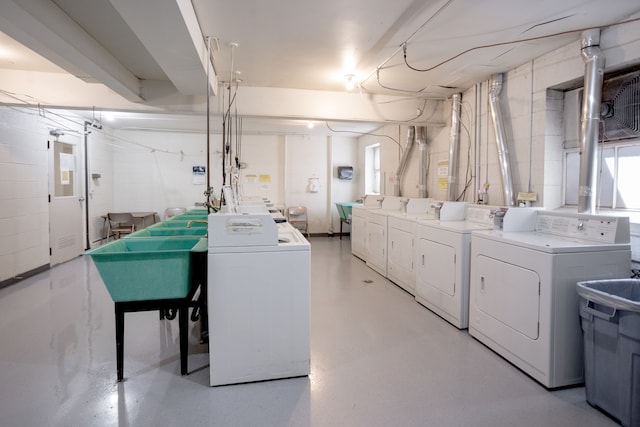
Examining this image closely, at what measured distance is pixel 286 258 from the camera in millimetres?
2168

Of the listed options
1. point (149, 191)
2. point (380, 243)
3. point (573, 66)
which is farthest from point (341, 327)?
point (149, 191)

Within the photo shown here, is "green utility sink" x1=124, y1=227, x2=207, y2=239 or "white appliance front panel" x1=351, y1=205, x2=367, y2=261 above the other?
"green utility sink" x1=124, y1=227, x2=207, y2=239

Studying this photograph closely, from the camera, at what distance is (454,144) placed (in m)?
4.28

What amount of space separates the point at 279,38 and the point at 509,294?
2.79m

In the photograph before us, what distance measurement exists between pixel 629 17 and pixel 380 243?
132 inches

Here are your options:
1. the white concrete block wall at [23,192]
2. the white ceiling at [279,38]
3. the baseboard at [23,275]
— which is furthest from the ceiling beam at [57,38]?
the baseboard at [23,275]

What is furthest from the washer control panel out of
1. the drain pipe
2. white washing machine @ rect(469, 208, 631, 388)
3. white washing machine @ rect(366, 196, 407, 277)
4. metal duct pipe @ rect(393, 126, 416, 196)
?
metal duct pipe @ rect(393, 126, 416, 196)

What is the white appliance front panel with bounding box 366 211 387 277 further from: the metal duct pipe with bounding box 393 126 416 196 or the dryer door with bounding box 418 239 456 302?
the dryer door with bounding box 418 239 456 302

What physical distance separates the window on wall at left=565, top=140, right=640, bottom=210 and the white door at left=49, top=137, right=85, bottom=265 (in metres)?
6.73

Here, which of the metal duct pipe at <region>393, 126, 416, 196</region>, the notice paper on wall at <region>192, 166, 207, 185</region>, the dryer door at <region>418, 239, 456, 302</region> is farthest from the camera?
the notice paper on wall at <region>192, 166, 207, 185</region>

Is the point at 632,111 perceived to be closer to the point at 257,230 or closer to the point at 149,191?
the point at 257,230

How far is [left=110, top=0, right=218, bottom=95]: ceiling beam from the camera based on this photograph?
2016 millimetres

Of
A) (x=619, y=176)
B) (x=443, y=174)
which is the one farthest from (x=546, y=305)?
(x=443, y=174)

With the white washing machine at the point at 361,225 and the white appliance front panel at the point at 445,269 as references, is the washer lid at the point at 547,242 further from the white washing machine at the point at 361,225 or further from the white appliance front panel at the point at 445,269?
the white washing machine at the point at 361,225
